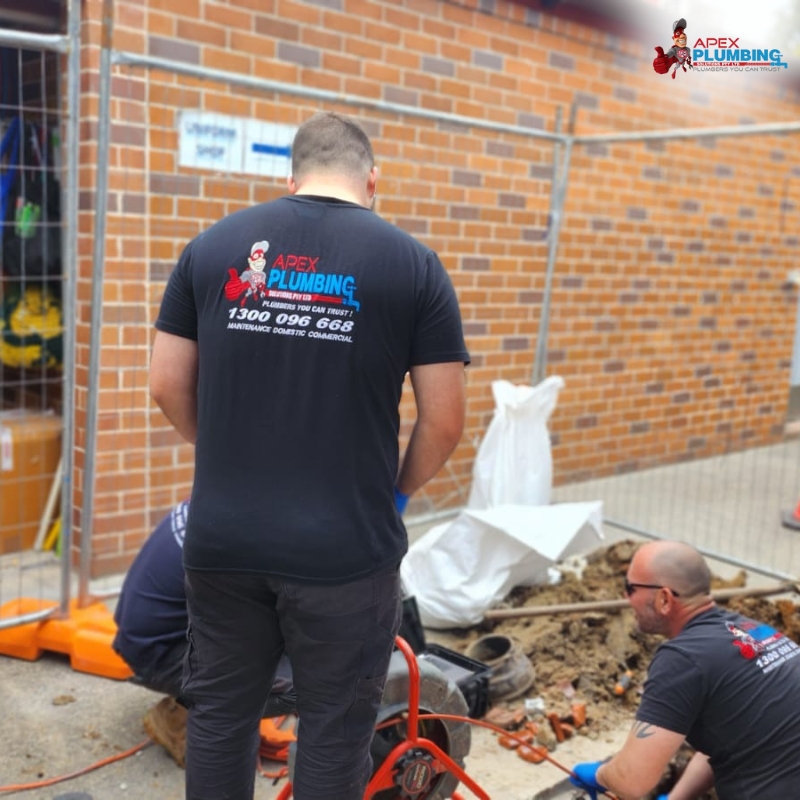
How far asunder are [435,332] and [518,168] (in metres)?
3.96

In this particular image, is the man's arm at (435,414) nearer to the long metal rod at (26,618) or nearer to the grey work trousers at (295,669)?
the grey work trousers at (295,669)

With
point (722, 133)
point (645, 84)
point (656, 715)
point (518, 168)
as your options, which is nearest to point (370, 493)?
point (656, 715)

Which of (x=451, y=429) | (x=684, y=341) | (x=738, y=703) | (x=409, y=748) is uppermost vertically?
(x=451, y=429)

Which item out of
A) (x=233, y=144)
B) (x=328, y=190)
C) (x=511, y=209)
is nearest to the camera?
(x=328, y=190)

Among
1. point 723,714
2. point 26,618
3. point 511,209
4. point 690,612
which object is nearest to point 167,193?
point 26,618

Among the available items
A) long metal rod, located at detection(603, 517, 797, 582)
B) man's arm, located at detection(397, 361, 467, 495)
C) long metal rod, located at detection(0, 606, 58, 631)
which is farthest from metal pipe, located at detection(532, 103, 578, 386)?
man's arm, located at detection(397, 361, 467, 495)

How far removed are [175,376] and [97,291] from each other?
171 cm

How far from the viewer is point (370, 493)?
6.62ft

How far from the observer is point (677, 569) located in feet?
8.66

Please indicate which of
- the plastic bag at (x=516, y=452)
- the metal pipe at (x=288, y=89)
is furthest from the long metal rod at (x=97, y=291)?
the plastic bag at (x=516, y=452)

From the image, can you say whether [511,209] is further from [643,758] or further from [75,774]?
[75,774]

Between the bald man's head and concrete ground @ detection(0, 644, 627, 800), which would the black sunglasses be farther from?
concrete ground @ detection(0, 644, 627, 800)

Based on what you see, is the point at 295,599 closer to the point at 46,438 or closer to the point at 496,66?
the point at 46,438

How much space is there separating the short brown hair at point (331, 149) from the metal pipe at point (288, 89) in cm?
194
